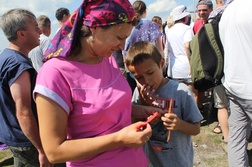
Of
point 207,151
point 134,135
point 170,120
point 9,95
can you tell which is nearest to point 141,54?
point 170,120

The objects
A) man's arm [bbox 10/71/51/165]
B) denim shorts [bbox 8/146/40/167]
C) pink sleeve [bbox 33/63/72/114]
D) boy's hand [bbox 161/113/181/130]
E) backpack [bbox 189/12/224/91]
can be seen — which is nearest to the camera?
pink sleeve [bbox 33/63/72/114]

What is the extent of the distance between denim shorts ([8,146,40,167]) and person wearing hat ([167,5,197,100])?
285 centimetres

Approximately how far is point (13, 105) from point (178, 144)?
123 centimetres

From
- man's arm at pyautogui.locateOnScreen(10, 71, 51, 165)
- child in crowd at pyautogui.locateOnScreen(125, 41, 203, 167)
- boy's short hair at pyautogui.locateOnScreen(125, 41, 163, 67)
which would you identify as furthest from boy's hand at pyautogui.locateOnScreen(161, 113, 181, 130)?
man's arm at pyautogui.locateOnScreen(10, 71, 51, 165)

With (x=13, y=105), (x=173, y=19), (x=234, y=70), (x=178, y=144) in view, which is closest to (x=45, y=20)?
(x=173, y=19)

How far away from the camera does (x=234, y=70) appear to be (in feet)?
7.66

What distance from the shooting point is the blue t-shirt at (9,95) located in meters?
1.93

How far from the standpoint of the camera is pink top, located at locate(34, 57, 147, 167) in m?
1.15

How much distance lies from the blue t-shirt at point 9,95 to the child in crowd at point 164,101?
2.54 feet

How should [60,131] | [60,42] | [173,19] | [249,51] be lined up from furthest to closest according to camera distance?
1. [173,19]
2. [249,51]
3. [60,42]
4. [60,131]

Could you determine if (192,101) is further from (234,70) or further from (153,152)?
(234,70)

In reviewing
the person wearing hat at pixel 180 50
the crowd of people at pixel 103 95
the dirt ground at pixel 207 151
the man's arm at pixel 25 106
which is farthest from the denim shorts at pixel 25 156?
the person wearing hat at pixel 180 50

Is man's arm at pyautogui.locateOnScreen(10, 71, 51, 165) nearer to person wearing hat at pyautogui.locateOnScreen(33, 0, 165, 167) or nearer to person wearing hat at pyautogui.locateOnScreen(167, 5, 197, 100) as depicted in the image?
person wearing hat at pyautogui.locateOnScreen(33, 0, 165, 167)

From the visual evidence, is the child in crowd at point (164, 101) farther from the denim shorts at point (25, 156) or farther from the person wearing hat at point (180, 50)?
the person wearing hat at point (180, 50)
